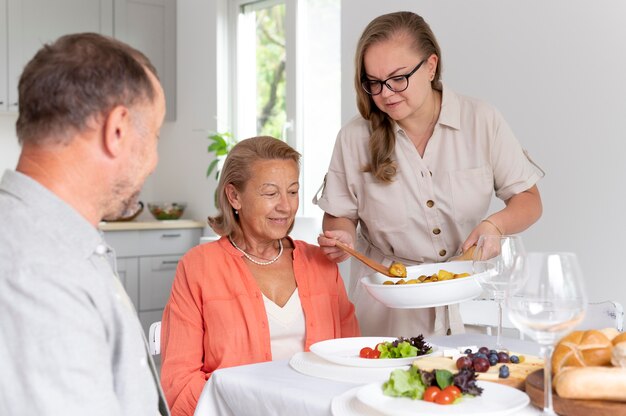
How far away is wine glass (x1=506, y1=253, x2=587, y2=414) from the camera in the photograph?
3.62 feet

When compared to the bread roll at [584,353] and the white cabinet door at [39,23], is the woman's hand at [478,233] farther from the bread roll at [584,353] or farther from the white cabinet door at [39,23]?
the white cabinet door at [39,23]

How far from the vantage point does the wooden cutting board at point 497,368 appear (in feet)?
4.66

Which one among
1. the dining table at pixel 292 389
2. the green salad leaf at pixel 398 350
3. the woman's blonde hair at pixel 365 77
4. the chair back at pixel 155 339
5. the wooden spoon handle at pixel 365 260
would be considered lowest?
the chair back at pixel 155 339

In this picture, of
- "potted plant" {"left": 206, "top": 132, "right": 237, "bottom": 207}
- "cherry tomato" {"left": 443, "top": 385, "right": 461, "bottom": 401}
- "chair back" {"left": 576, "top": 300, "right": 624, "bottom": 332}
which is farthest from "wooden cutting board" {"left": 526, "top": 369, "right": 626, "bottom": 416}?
"potted plant" {"left": 206, "top": 132, "right": 237, "bottom": 207}

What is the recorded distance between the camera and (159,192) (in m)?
5.70

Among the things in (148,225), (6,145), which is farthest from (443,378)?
(6,145)

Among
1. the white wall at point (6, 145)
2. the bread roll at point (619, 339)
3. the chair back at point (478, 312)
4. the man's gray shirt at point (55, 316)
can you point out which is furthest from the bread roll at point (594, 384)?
the white wall at point (6, 145)

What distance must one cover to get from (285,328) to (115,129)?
3.93ft

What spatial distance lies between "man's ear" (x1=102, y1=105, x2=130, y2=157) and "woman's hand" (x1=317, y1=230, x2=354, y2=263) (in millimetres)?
1165

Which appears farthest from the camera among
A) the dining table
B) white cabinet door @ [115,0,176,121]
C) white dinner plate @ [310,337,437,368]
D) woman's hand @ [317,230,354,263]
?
white cabinet door @ [115,0,176,121]

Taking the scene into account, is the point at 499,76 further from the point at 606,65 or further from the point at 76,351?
the point at 76,351

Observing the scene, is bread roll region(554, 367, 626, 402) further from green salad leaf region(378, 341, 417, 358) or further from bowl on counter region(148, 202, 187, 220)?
bowl on counter region(148, 202, 187, 220)

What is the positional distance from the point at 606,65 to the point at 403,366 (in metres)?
1.78

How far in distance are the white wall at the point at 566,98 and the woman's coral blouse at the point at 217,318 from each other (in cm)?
121
